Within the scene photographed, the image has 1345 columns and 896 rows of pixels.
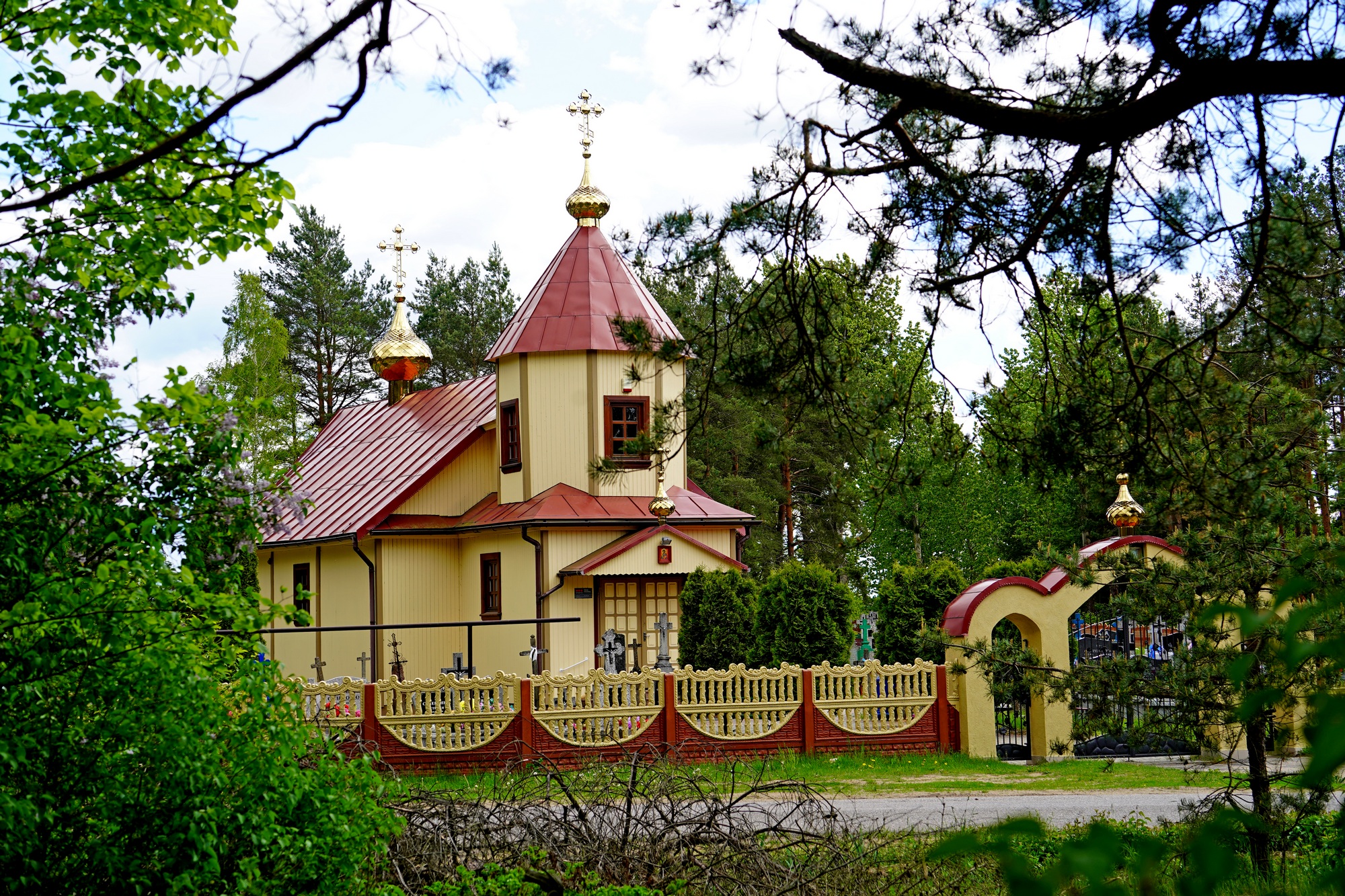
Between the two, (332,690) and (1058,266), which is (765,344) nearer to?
(1058,266)

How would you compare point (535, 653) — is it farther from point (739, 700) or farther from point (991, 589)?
point (991, 589)

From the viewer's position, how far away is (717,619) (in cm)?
2125

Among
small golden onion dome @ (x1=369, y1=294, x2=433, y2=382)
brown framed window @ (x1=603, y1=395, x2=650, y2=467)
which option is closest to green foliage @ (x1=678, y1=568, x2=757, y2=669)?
brown framed window @ (x1=603, y1=395, x2=650, y2=467)

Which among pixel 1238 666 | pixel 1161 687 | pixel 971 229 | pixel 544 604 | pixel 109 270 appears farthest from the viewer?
pixel 544 604

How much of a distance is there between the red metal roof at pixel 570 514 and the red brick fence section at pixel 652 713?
7.85 metres

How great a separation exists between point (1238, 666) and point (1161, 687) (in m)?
8.12

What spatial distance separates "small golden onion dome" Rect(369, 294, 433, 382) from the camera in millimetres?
Answer: 33250

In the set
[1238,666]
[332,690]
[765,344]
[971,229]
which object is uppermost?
[971,229]

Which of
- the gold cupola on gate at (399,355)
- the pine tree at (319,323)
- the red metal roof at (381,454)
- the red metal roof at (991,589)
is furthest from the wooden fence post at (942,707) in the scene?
the pine tree at (319,323)

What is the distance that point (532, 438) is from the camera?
24859mm

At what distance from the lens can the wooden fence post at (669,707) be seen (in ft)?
52.6

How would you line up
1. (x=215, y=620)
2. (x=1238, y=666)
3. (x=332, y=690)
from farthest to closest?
(x=332, y=690), (x=215, y=620), (x=1238, y=666)

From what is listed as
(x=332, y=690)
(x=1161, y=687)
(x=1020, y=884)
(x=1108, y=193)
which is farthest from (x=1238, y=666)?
(x=332, y=690)

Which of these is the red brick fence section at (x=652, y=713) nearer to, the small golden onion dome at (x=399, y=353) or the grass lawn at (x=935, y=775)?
the grass lawn at (x=935, y=775)
